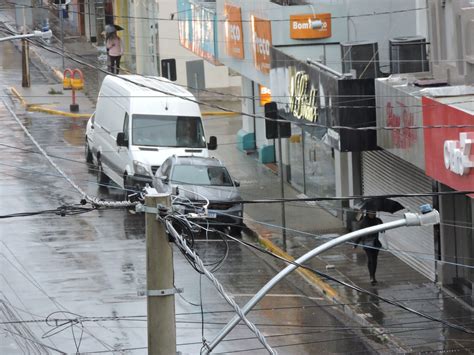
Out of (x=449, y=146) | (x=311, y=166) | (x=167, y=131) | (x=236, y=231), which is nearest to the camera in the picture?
(x=449, y=146)

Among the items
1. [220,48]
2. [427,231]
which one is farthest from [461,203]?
[220,48]

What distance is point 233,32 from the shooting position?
112 feet

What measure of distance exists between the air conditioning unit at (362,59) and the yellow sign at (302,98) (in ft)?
3.04

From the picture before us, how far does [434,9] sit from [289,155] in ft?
36.3

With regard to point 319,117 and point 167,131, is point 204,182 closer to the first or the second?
point 167,131

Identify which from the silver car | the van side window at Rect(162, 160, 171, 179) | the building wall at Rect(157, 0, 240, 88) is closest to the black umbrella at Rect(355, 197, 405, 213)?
the silver car

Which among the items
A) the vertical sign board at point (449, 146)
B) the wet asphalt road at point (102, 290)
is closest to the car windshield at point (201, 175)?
the wet asphalt road at point (102, 290)

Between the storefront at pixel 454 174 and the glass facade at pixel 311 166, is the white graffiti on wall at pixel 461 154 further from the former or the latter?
the glass facade at pixel 311 166

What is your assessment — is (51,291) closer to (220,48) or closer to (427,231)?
(427,231)

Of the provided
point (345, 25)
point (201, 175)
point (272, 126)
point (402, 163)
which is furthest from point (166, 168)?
point (402, 163)

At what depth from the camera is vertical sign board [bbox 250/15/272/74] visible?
1162 inches

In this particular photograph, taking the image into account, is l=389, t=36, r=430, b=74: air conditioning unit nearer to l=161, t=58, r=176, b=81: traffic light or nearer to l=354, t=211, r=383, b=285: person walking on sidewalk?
l=354, t=211, r=383, b=285: person walking on sidewalk

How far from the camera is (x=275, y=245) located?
84.5 feet

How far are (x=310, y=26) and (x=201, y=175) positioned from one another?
401 centimetres
